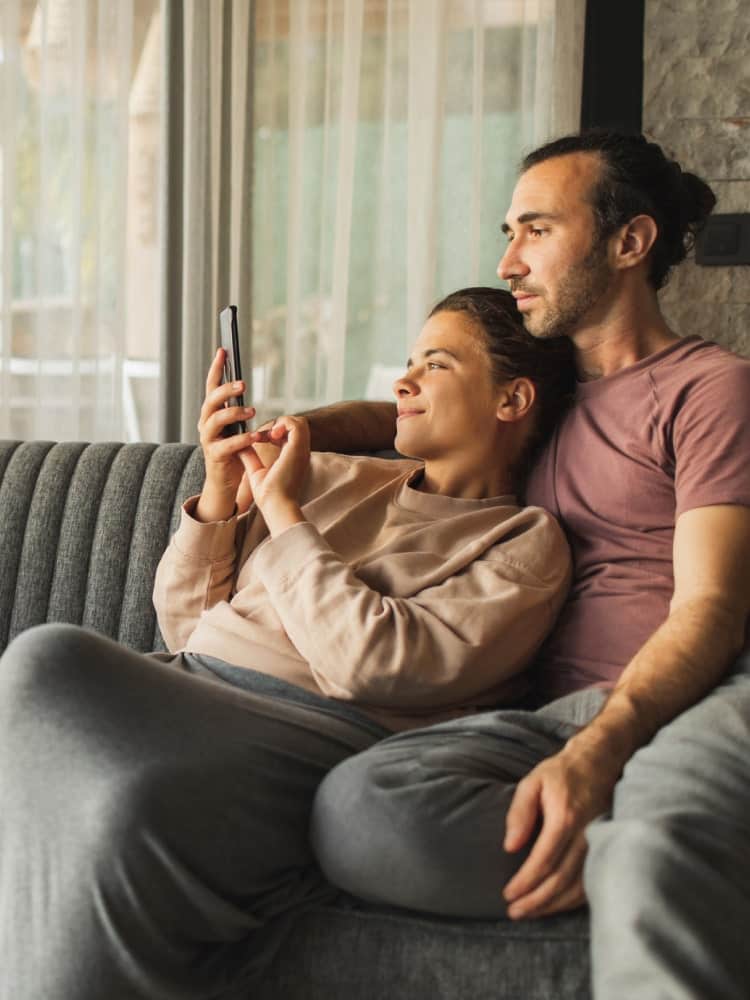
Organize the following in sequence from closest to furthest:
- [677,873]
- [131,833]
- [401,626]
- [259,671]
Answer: [677,873], [131,833], [401,626], [259,671]

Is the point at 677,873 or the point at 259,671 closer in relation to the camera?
the point at 677,873

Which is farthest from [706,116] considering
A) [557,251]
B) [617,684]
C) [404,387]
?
[617,684]

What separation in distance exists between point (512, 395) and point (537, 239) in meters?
0.23

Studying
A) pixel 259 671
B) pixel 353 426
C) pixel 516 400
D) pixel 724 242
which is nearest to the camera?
pixel 259 671

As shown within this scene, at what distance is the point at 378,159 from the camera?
9.41ft

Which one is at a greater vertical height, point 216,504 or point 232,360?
point 232,360

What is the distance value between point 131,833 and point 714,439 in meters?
0.81

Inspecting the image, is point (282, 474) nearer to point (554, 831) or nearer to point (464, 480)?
point (464, 480)

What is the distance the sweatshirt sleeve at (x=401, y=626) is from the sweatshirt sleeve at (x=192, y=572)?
0.18 metres

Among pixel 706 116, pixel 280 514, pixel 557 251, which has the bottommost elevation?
pixel 280 514

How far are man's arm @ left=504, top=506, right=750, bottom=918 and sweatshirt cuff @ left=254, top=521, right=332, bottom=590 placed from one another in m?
0.39

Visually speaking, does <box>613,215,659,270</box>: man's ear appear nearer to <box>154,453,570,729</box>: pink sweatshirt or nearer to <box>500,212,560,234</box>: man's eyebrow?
<box>500,212,560,234</box>: man's eyebrow

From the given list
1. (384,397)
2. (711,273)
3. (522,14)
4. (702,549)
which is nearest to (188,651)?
(702,549)

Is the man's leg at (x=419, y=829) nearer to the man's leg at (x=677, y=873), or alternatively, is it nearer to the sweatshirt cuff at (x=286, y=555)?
the man's leg at (x=677, y=873)
